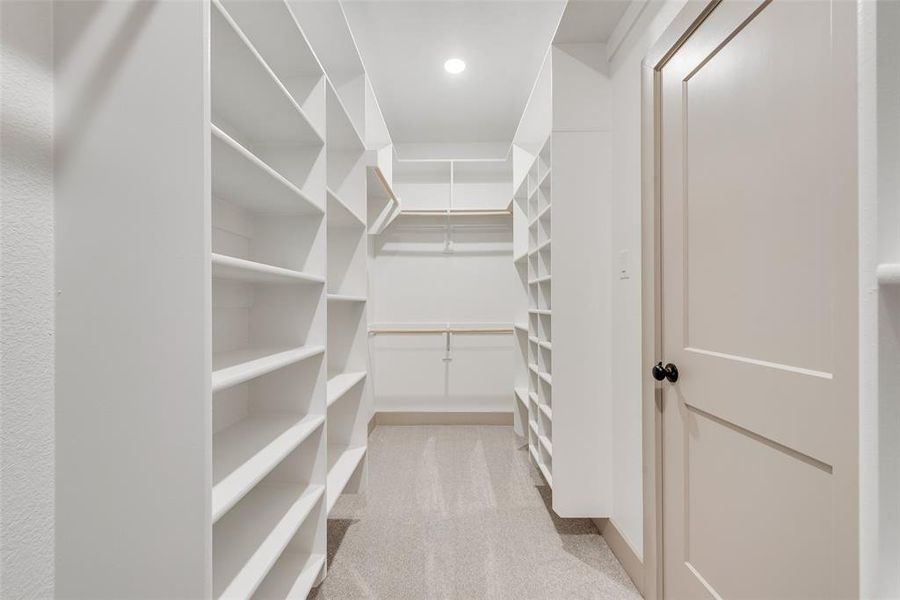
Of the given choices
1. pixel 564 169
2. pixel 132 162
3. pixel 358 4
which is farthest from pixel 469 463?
pixel 358 4

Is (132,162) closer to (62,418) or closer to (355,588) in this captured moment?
(62,418)

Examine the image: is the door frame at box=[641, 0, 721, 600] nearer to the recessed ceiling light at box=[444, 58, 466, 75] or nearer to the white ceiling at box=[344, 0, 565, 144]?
the white ceiling at box=[344, 0, 565, 144]

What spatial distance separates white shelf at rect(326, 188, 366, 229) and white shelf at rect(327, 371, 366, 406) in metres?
0.79

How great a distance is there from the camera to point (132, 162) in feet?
2.69

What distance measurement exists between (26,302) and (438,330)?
10.1ft

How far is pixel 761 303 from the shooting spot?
103 centimetres

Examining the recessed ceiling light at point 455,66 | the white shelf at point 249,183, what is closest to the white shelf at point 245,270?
the white shelf at point 249,183

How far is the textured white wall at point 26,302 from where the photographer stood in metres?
0.75

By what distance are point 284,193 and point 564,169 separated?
4.00ft

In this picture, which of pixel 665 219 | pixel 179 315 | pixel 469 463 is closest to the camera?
pixel 179 315

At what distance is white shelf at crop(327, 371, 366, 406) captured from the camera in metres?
1.73

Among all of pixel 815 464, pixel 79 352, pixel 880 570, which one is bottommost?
pixel 880 570

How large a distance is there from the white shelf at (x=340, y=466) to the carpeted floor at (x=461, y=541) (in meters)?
0.30

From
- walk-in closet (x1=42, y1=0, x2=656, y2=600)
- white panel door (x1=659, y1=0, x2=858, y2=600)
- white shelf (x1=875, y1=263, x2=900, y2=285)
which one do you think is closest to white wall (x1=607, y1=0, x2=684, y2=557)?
walk-in closet (x1=42, y1=0, x2=656, y2=600)
